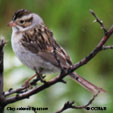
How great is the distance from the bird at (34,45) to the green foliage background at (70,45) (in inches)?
18.3

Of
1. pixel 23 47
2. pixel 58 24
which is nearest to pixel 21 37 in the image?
pixel 23 47

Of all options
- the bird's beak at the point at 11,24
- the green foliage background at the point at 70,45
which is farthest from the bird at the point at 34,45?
the green foliage background at the point at 70,45

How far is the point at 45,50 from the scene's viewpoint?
3174 millimetres

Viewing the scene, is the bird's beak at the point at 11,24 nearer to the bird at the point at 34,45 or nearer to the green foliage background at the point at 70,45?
the bird at the point at 34,45

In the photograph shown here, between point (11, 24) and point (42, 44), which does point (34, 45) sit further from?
point (11, 24)

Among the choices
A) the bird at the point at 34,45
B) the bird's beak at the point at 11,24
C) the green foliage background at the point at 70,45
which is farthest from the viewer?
the green foliage background at the point at 70,45

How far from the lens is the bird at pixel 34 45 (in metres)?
3.06

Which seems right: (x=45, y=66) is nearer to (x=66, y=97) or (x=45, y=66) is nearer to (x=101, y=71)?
(x=66, y=97)

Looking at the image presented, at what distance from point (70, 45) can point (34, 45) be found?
0.77 m

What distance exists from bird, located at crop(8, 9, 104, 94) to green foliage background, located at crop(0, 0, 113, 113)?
46 centimetres

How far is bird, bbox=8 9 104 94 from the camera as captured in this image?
3.06 meters

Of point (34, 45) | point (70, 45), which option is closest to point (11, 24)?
point (34, 45)

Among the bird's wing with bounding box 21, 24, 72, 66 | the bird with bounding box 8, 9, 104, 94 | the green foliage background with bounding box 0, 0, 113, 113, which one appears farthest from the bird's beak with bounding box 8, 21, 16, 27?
the green foliage background with bounding box 0, 0, 113, 113

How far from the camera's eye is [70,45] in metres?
3.95
